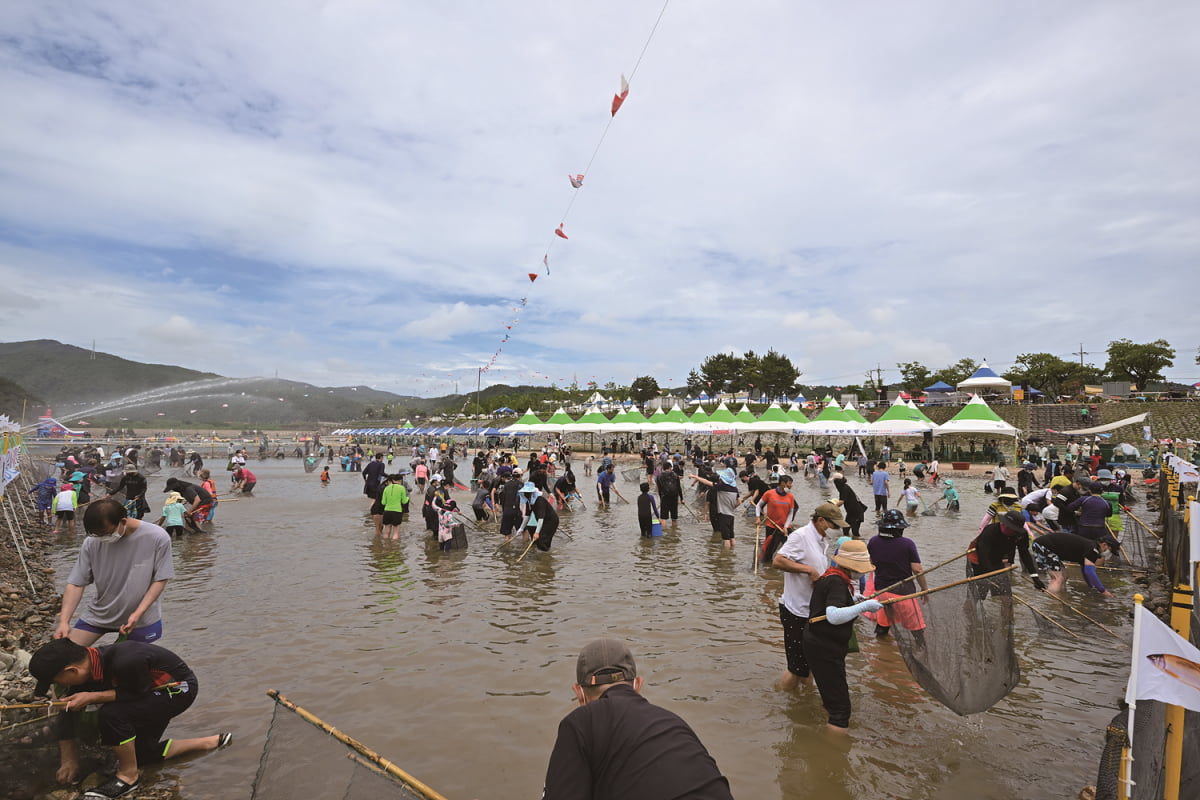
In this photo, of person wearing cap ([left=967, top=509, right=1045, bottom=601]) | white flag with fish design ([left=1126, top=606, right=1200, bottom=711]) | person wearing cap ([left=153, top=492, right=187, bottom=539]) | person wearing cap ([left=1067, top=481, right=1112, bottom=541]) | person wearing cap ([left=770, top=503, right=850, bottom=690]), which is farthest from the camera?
person wearing cap ([left=153, top=492, right=187, bottom=539])

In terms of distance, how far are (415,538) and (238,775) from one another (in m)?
8.79

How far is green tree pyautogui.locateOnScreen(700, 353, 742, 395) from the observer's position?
87.7m

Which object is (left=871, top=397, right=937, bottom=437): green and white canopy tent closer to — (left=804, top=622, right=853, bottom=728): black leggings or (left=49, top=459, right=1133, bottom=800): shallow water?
(left=49, top=459, right=1133, bottom=800): shallow water

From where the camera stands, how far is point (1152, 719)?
111 inches

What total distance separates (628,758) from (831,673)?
3.19 meters

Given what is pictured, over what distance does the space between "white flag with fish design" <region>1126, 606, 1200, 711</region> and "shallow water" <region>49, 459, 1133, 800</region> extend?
6.20ft

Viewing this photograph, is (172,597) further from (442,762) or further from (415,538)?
(442,762)

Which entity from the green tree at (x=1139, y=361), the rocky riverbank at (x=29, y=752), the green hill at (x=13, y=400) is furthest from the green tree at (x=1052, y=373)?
the green hill at (x=13, y=400)

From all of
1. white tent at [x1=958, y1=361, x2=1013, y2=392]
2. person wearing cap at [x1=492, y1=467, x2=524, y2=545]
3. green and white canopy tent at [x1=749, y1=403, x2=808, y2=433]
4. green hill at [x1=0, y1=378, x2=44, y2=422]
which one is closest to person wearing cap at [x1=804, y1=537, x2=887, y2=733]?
person wearing cap at [x1=492, y1=467, x2=524, y2=545]

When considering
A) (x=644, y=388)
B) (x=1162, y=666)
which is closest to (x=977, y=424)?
(x=1162, y=666)

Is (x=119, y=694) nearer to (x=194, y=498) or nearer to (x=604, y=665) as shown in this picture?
(x=604, y=665)

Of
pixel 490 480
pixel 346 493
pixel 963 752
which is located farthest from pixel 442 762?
pixel 346 493

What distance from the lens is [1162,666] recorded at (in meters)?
2.65

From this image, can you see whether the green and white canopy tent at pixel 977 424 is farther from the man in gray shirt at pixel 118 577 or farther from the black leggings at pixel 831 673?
the man in gray shirt at pixel 118 577
